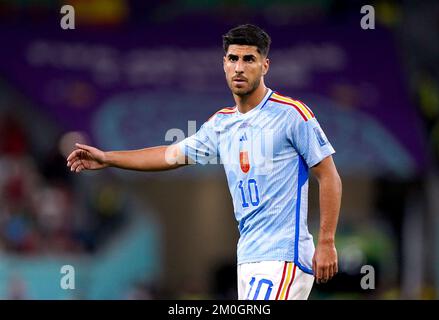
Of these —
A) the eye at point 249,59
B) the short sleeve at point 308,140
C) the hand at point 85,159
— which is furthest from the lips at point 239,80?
the hand at point 85,159

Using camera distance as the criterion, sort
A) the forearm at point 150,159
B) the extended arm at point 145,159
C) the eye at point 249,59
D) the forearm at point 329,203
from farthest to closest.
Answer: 1. the forearm at point 150,159
2. the extended arm at point 145,159
3. the eye at point 249,59
4. the forearm at point 329,203

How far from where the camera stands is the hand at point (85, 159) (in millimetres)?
8070

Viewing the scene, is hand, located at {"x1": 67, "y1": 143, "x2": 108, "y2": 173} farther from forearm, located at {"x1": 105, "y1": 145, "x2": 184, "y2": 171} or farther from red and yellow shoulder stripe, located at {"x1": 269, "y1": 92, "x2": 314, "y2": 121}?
red and yellow shoulder stripe, located at {"x1": 269, "y1": 92, "x2": 314, "y2": 121}

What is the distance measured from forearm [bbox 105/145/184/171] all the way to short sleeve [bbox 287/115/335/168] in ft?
3.28

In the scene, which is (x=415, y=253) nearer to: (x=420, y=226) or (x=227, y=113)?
(x=420, y=226)

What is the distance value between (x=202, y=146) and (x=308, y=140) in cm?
93

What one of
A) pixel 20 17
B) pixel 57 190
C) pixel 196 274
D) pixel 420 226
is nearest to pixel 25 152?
pixel 57 190

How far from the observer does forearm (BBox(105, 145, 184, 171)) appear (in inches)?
328

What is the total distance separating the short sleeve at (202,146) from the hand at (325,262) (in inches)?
46.0

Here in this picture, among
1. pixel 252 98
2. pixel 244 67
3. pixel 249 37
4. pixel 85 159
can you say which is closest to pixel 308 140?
pixel 252 98

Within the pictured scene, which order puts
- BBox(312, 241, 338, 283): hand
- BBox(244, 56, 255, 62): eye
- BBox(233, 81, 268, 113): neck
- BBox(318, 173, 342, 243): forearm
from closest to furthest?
BBox(312, 241, 338, 283): hand → BBox(318, 173, 342, 243): forearm → BBox(244, 56, 255, 62): eye → BBox(233, 81, 268, 113): neck

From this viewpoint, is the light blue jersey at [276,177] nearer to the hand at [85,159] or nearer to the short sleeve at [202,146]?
the short sleeve at [202,146]

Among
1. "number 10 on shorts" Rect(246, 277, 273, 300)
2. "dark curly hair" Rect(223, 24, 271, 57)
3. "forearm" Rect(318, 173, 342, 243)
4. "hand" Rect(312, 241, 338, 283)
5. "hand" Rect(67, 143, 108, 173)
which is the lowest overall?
"number 10 on shorts" Rect(246, 277, 273, 300)

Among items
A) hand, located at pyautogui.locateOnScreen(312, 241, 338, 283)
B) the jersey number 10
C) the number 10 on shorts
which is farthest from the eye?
the number 10 on shorts
